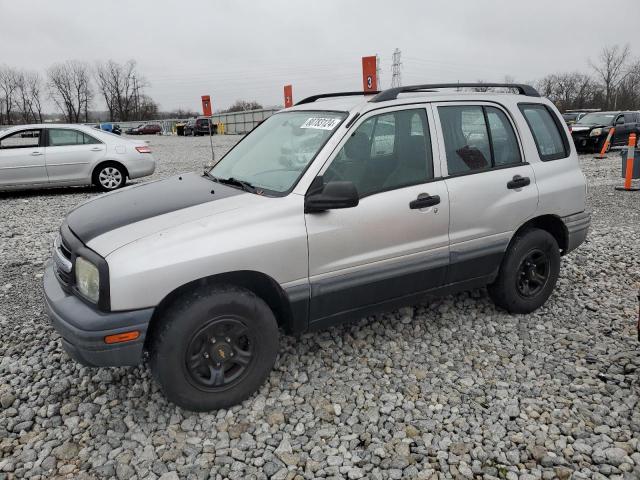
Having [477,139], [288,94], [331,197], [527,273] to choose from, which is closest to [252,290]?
[331,197]

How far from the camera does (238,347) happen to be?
3.12 meters

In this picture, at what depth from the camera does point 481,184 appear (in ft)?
12.7

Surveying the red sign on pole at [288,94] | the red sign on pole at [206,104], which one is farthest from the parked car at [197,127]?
the red sign on pole at [206,104]

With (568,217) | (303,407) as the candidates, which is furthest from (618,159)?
(303,407)

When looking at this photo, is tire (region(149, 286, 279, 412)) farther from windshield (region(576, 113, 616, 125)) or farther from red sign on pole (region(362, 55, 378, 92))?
windshield (region(576, 113, 616, 125))

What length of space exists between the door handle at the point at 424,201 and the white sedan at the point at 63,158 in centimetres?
909

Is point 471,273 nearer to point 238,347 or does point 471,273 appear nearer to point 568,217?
point 568,217

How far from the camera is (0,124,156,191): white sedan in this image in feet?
33.9

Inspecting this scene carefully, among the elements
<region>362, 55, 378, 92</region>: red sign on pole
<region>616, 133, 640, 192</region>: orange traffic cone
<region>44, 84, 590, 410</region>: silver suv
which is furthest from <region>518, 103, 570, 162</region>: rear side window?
<region>616, 133, 640, 192</region>: orange traffic cone

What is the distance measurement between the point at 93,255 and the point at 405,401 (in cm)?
206

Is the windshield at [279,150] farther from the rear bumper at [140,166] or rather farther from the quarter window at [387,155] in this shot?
the rear bumper at [140,166]

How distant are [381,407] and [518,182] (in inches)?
82.5

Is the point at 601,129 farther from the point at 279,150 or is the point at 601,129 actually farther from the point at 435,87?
the point at 279,150

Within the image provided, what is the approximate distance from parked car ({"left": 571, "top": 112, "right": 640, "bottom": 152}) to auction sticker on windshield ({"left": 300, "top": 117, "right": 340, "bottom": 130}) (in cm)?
1695
